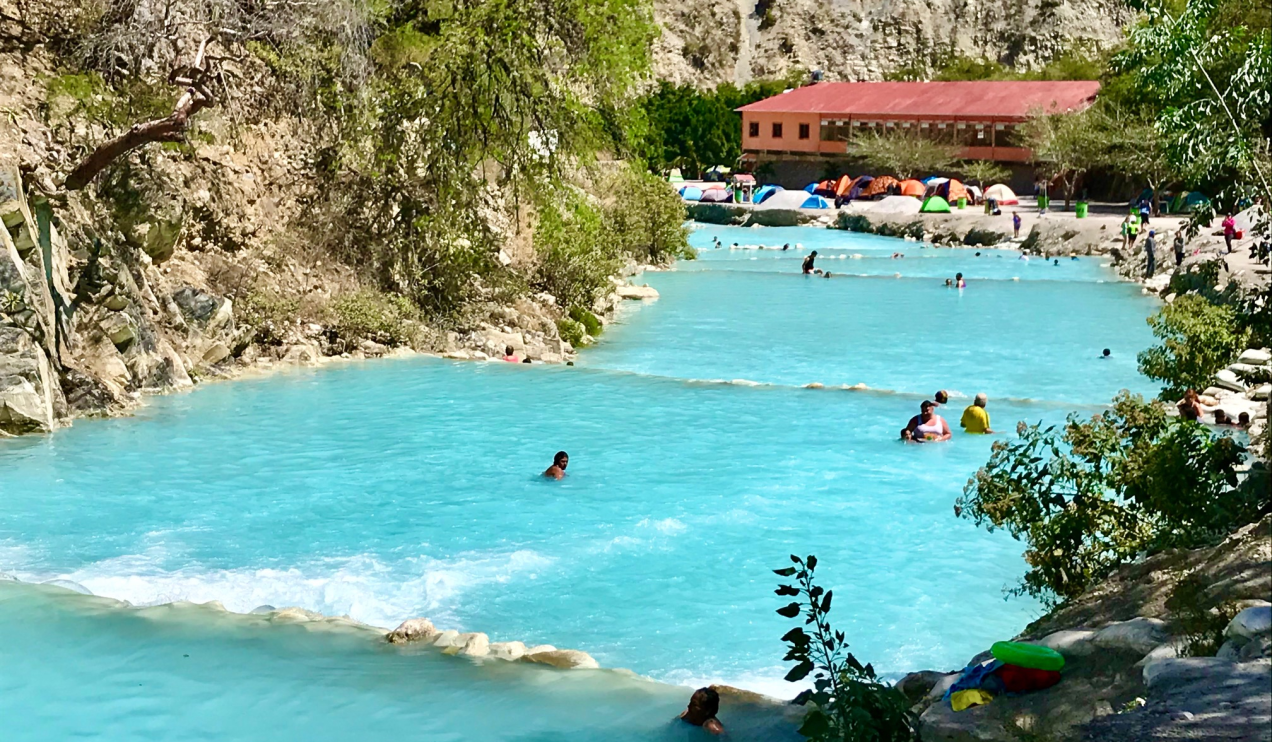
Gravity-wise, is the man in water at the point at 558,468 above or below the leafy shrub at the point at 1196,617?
below

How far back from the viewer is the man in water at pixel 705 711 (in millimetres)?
8344

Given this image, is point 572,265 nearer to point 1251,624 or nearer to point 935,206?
point 1251,624

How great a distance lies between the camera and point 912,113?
67000mm

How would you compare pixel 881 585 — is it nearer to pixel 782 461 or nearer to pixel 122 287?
pixel 782 461

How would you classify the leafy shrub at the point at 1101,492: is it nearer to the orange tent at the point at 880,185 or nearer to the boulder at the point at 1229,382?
the boulder at the point at 1229,382

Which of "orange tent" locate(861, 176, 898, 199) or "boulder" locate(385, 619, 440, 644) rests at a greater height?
"orange tent" locate(861, 176, 898, 199)

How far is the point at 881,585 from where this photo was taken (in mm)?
12180

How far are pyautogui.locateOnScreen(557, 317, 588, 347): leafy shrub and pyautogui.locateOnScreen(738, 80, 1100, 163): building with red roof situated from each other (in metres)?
40.1

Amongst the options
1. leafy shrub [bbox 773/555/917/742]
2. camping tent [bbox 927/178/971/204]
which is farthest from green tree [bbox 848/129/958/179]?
leafy shrub [bbox 773/555/917/742]

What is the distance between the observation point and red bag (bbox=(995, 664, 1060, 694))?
656 centimetres

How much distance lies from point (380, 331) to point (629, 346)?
5.55 meters

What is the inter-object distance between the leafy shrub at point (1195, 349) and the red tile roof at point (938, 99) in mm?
47942

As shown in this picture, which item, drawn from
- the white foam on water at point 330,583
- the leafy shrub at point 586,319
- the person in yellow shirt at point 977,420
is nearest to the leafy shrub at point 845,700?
the white foam on water at point 330,583

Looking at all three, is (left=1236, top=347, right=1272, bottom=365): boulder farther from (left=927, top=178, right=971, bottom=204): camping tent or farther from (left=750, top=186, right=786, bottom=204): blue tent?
(left=750, top=186, right=786, bottom=204): blue tent
